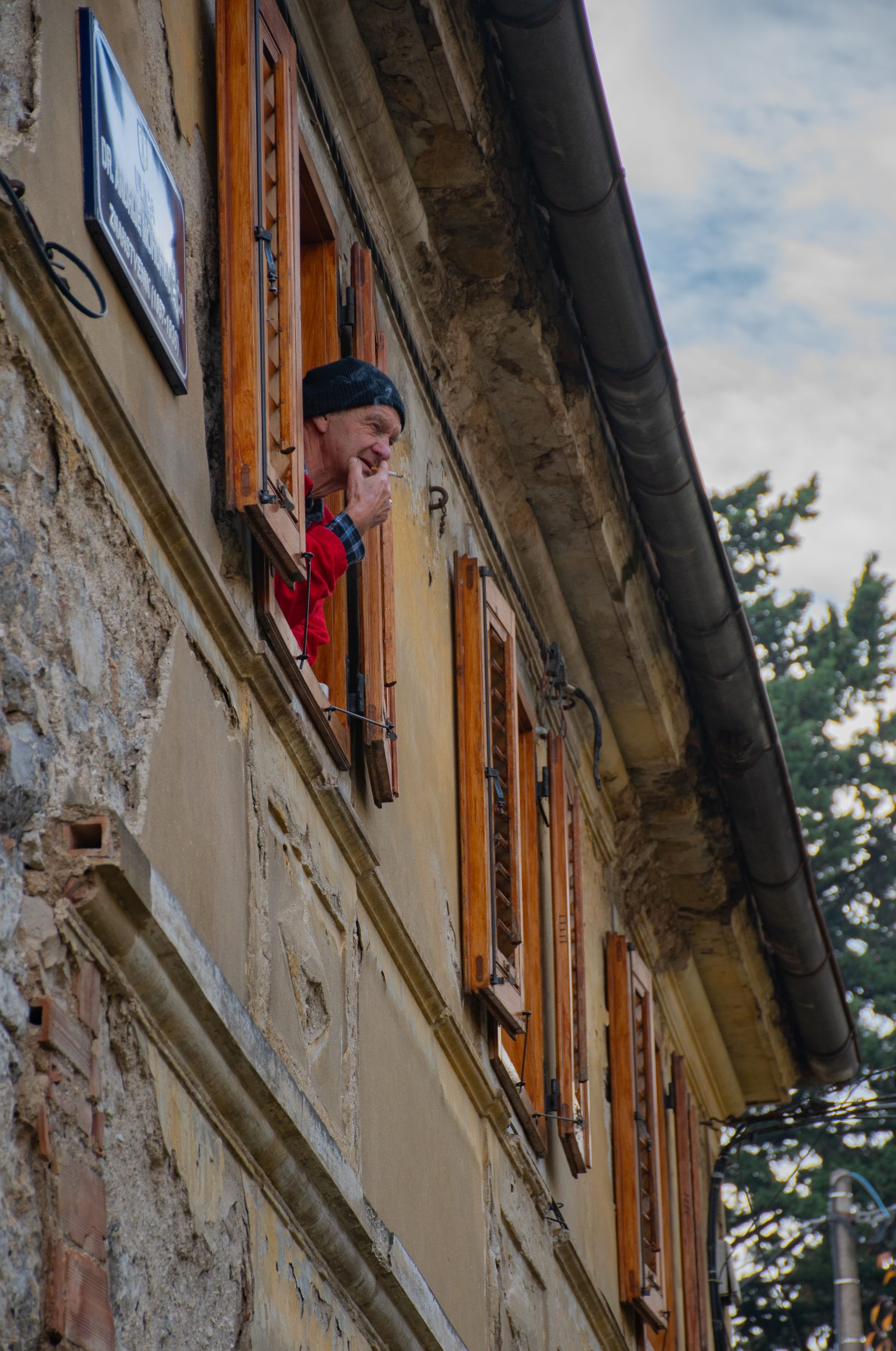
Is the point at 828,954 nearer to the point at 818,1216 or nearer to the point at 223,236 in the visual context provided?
the point at 223,236

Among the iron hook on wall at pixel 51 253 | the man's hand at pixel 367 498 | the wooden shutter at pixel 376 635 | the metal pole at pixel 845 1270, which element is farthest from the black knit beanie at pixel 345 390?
the metal pole at pixel 845 1270

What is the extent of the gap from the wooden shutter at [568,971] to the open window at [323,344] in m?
2.57

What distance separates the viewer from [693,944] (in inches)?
435

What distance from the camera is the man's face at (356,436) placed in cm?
498

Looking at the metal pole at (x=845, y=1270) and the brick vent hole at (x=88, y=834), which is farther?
the metal pole at (x=845, y=1270)

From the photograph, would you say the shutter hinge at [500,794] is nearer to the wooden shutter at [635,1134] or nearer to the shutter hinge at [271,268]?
the wooden shutter at [635,1134]

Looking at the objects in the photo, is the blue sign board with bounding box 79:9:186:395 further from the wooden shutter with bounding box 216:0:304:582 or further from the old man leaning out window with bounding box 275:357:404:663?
the old man leaning out window with bounding box 275:357:404:663

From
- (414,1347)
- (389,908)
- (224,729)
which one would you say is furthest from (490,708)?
(224,729)

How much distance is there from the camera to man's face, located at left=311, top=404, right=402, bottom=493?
498 centimetres

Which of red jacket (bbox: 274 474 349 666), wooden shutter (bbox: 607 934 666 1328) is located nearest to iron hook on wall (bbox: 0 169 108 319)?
red jacket (bbox: 274 474 349 666)

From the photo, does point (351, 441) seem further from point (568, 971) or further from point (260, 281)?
point (568, 971)

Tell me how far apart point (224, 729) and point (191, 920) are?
0.47 metres

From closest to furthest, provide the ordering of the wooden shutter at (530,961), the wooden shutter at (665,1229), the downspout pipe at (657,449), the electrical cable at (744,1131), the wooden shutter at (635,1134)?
the downspout pipe at (657,449)
the wooden shutter at (530,961)
the wooden shutter at (635,1134)
the wooden shutter at (665,1229)
the electrical cable at (744,1131)

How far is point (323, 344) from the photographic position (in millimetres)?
5516
